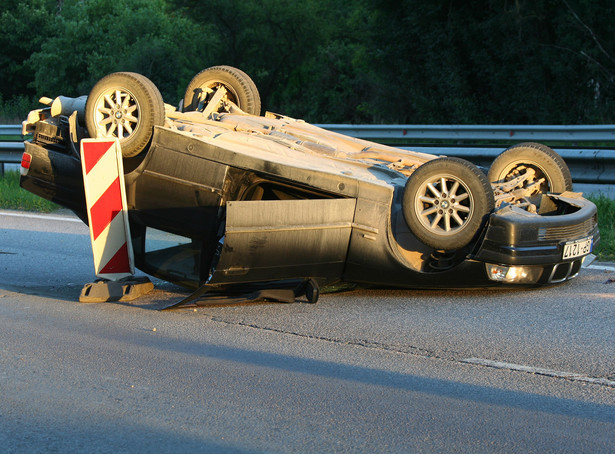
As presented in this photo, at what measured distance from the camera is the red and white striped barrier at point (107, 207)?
21.0 ft

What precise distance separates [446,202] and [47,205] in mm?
8289

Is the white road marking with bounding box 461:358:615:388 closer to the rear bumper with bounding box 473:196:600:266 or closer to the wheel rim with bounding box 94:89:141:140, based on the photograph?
the rear bumper with bounding box 473:196:600:266

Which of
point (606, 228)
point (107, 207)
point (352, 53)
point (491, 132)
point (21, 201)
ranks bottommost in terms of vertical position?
point (21, 201)

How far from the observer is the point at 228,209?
571 centimetres

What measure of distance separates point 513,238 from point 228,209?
1970 mm

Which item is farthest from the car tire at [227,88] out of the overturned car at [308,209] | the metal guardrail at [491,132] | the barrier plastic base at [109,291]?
the metal guardrail at [491,132]

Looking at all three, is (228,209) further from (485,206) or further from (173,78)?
(173,78)

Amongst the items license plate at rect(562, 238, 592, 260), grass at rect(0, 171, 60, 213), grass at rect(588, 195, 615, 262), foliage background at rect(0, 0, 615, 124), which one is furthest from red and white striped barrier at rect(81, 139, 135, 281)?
foliage background at rect(0, 0, 615, 124)

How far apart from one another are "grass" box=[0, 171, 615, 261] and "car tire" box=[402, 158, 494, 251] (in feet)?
8.03

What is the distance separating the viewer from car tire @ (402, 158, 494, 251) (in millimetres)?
5938

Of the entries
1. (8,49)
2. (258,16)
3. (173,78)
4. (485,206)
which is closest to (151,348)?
(485,206)

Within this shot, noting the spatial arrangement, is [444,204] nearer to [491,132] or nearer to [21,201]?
[21,201]

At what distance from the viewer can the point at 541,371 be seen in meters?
4.62

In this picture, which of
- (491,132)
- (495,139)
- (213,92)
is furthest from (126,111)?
(491,132)
